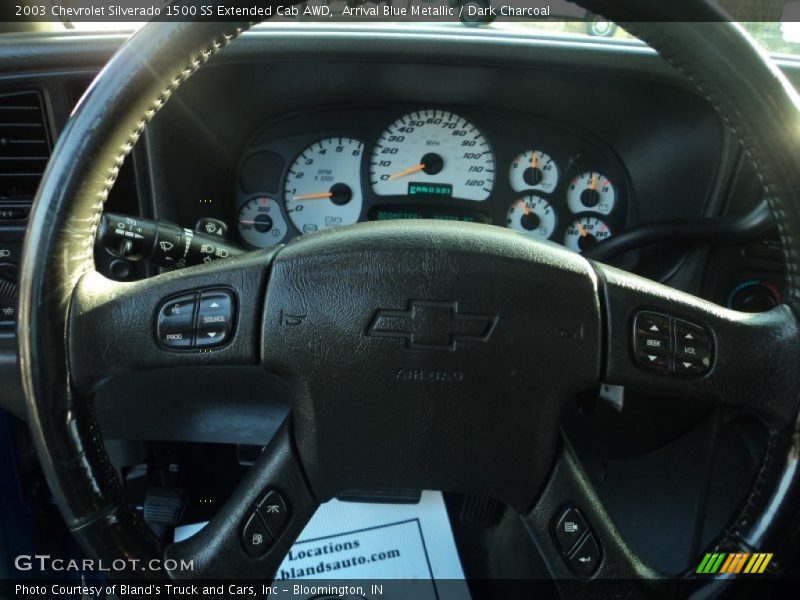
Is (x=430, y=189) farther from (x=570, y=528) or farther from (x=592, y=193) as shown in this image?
(x=570, y=528)

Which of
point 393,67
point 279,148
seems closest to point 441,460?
point 393,67

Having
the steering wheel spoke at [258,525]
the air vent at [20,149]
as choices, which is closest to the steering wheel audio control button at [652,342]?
the steering wheel spoke at [258,525]

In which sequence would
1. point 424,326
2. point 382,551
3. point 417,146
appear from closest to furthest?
1. point 424,326
2. point 382,551
3. point 417,146

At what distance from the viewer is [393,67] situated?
4.90 ft

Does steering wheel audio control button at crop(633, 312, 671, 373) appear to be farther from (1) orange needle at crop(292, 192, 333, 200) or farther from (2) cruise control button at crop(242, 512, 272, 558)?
(1) orange needle at crop(292, 192, 333, 200)

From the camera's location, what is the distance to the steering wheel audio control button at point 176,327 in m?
0.82

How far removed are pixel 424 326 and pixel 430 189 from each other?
94cm

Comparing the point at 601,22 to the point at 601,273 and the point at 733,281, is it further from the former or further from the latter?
the point at 601,273

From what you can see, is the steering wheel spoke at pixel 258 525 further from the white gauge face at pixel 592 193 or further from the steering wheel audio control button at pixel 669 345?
the white gauge face at pixel 592 193

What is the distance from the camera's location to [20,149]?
150 centimetres

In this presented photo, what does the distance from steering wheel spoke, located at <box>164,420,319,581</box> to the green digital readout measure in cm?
95

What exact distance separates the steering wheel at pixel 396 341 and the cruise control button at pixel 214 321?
0.04 ft

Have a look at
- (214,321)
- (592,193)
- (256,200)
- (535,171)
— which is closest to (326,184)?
(256,200)

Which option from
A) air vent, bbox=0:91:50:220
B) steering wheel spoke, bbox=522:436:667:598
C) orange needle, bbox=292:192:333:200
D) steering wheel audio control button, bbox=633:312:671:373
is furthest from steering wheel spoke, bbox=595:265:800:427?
air vent, bbox=0:91:50:220
